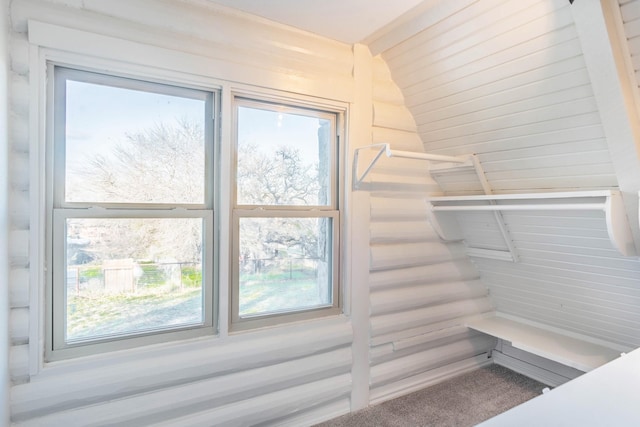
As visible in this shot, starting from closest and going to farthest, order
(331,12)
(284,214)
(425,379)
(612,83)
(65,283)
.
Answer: (612,83), (65,283), (331,12), (284,214), (425,379)

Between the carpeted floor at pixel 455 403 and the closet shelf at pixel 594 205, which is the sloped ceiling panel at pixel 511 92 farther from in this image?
the carpeted floor at pixel 455 403

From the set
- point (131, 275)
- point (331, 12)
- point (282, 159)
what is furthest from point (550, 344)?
point (131, 275)

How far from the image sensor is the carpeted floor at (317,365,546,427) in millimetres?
2352

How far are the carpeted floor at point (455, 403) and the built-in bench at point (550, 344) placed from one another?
1.34ft

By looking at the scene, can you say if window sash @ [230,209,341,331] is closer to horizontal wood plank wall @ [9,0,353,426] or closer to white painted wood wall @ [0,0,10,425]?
horizontal wood plank wall @ [9,0,353,426]

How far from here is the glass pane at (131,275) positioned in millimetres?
1760

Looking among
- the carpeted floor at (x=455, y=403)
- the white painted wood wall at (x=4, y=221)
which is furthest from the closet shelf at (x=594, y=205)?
the white painted wood wall at (x=4, y=221)

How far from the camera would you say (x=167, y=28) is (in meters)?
1.83

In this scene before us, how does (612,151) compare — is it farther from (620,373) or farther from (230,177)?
(230,177)

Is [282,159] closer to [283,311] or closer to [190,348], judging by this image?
[283,311]

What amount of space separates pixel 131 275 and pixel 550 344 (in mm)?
2714

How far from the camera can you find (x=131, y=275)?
1871mm

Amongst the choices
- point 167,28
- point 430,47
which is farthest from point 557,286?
point 167,28

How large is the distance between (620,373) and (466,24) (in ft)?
5.50
